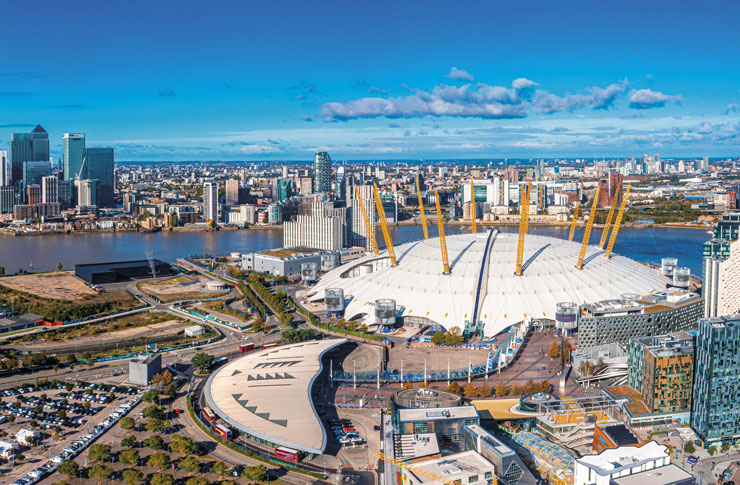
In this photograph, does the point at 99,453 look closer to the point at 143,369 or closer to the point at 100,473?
the point at 100,473

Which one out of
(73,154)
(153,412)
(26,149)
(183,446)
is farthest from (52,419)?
(26,149)

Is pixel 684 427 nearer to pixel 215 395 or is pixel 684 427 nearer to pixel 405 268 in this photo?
pixel 215 395

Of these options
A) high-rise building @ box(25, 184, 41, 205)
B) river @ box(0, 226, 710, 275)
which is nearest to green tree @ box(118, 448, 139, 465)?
river @ box(0, 226, 710, 275)

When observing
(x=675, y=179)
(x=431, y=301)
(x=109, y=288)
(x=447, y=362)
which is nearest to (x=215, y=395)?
(x=447, y=362)

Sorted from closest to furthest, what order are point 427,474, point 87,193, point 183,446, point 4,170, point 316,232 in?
point 427,474 → point 183,446 → point 316,232 → point 87,193 → point 4,170

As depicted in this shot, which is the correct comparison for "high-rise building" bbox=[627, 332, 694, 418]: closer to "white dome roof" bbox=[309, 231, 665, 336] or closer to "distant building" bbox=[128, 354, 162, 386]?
"white dome roof" bbox=[309, 231, 665, 336]

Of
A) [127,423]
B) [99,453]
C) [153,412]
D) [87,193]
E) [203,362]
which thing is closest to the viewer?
[99,453]
